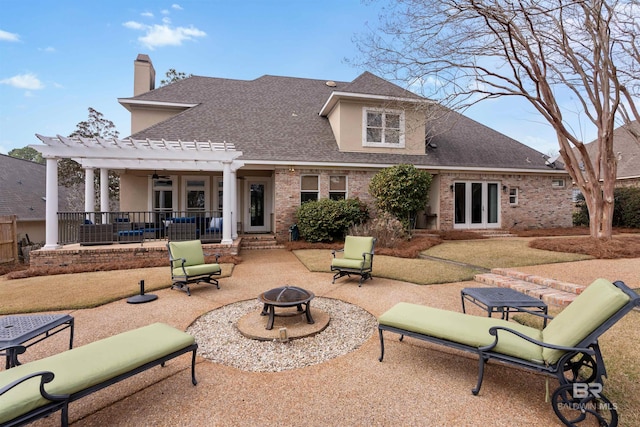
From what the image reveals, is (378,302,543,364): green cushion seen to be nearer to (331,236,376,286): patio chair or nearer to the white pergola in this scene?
(331,236,376,286): patio chair

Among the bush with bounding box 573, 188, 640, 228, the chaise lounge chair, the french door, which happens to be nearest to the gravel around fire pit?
the chaise lounge chair

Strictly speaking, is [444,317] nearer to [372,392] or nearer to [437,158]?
[372,392]

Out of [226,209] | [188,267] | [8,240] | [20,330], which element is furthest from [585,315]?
[8,240]

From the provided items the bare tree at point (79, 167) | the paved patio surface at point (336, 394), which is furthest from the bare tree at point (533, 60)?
the bare tree at point (79, 167)

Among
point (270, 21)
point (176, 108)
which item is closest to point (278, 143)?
point (270, 21)

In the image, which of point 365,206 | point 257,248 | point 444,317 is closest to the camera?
point 444,317

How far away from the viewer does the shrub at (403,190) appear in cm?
1153

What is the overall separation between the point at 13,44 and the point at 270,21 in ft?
31.3

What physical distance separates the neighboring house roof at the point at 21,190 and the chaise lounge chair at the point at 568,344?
2117 cm

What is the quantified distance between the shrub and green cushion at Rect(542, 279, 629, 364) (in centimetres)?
888

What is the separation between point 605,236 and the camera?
1091cm

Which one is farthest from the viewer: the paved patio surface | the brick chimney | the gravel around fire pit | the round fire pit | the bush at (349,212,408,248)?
the brick chimney

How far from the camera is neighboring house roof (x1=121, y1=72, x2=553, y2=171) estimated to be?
44.1 ft

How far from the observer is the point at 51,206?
8.99 meters
